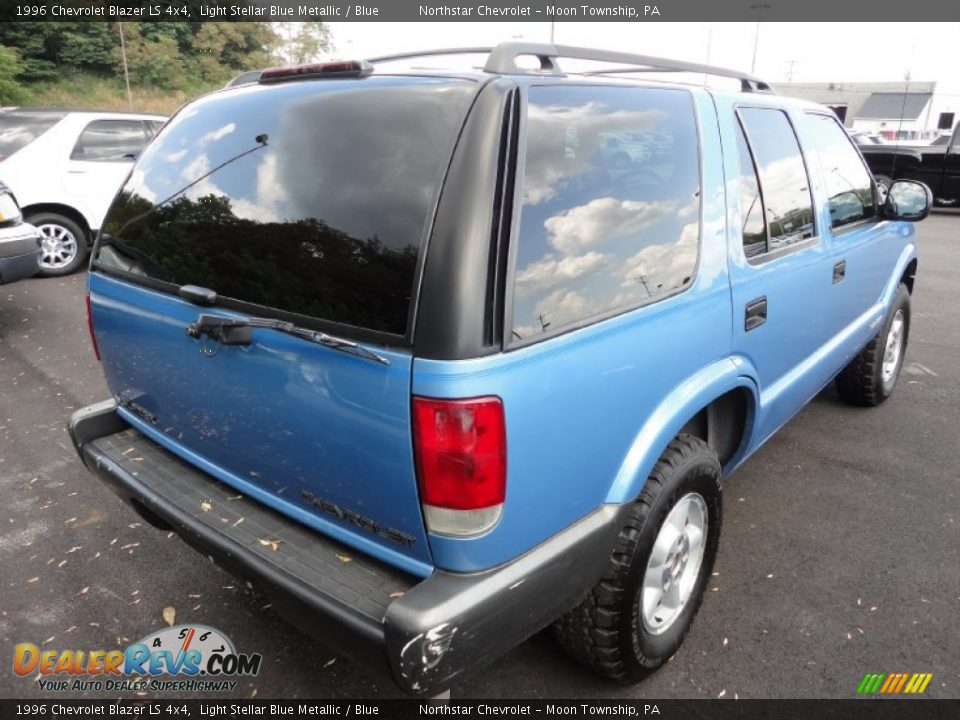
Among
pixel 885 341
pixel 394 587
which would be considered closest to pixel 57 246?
pixel 394 587

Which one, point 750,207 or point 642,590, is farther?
point 750,207

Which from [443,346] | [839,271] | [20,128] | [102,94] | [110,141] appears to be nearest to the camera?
[443,346]

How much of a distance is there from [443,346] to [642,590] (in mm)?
1141

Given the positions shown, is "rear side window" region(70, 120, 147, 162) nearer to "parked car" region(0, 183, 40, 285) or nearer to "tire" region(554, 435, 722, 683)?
"parked car" region(0, 183, 40, 285)

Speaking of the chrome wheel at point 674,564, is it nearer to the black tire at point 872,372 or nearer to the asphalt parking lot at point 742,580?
the asphalt parking lot at point 742,580

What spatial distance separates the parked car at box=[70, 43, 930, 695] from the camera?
1.65 m

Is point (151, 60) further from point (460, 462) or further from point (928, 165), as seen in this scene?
point (460, 462)

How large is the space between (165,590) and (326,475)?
4.75 ft

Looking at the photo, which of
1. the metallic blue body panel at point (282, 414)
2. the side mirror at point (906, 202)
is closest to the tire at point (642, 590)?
the metallic blue body panel at point (282, 414)

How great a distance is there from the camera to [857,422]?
4441mm

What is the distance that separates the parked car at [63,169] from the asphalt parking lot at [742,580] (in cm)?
452

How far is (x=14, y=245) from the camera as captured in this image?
6.04 m

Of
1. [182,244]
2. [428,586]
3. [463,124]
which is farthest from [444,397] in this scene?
[182,244]

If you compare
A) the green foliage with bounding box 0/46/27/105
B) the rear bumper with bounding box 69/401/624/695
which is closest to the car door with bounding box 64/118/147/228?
the rear bumper with bounding box 69/401/624/695
